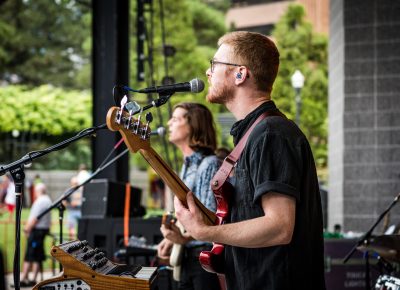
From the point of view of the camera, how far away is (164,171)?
11.2ft

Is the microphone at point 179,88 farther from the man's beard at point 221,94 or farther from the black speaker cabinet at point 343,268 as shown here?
the black speaker cabinet at point 343,268

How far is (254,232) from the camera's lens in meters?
2.74

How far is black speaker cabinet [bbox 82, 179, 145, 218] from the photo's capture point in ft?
23.7

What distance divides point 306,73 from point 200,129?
69.4ft

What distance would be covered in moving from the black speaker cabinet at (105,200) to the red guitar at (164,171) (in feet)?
12.7

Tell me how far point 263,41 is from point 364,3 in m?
6.88

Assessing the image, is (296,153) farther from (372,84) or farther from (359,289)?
(372,84)

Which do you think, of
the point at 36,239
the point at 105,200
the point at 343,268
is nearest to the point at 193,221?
the point at 105,200

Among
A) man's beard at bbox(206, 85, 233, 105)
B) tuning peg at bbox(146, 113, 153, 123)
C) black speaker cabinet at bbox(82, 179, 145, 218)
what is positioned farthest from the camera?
black speaker cabinet at bbox(82, 179, 145, 218)

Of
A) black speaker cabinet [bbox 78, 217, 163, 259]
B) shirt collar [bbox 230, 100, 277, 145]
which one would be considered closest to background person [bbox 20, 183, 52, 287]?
black speaker cabinet [bbox 78, 217, 163, 259]

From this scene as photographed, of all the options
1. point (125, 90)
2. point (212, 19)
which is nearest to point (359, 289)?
point (125, 90)

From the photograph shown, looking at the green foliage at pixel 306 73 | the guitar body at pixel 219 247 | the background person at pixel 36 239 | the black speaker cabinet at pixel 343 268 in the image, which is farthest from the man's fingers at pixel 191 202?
the green foliage at pixel 306 73

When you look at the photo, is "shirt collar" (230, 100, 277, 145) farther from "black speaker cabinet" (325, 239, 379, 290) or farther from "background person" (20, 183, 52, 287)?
"background person" (20, 183, 52, 287)

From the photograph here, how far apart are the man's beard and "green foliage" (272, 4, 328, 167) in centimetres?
1976
